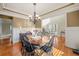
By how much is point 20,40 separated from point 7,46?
0.29 meters

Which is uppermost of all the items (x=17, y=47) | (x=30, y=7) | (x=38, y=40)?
(x=30, y=7)

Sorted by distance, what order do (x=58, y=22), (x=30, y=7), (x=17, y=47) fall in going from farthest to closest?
(x=17, y=47) → (x=58, y=22) → (x=30, y=7)

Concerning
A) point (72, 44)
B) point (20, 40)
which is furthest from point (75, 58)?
point (20, 40)

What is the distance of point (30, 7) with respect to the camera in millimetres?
1836

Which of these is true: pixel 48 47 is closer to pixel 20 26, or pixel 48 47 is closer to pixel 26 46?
pixel 26 46

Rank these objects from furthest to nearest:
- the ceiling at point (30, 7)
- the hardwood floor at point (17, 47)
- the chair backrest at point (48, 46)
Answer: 1. the chair backrest at point (48, 46)
2. the hardwood floor at point (17, 47)
3. the ceiling at point (30, 7)

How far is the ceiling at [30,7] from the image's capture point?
5.73 ft

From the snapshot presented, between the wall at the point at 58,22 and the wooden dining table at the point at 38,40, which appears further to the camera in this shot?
the wooden dining table at the point at 38,40

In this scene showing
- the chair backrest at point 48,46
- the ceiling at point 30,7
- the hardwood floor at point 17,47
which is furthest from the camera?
the chair backrest at point 48,46

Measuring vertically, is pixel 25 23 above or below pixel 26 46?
above

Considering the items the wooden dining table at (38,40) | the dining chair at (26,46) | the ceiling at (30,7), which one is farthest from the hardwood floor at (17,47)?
the ceiling at (30,7)

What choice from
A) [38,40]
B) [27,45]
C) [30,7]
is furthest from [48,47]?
[30,7]

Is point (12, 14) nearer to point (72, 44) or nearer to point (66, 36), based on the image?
point (66, 36)

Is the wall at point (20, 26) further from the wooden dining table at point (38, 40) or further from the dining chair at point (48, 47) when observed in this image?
the dining chair at point (48, 47)
